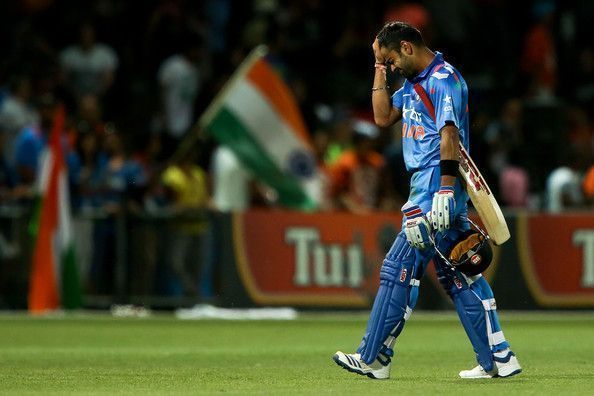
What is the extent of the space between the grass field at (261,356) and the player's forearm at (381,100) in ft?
5.92

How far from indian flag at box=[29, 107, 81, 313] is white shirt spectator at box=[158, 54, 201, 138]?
361 centimetres

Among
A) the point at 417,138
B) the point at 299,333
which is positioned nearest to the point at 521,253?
the point at 299,333

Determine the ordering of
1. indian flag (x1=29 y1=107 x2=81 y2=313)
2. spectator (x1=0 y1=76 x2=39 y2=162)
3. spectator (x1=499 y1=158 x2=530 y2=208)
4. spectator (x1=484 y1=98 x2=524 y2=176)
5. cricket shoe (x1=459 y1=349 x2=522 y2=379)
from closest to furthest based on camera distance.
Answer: cricket shoe (x1=459 y1=349 x2=522 y2=379) < indian flag (x1=29 y1=107 x2=81 y2=313) < spectator (x1=0 y1=76 x2=39 y2=162) < spectator (x1=499 y1=158 x2=530 y2=208) < spectator (x1=484 y1=98 x2=524 y2=176)

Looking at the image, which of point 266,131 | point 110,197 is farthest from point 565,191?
point 110,197

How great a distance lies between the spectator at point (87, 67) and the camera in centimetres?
2172

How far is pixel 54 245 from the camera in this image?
1869cm

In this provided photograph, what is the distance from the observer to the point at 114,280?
1905cm

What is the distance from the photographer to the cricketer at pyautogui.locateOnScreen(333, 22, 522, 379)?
10039mm

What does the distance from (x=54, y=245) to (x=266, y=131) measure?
336 cm

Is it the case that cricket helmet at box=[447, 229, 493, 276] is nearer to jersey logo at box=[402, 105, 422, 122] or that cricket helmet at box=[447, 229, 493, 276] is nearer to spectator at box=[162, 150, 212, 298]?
jersey logo at box=[402, 105, 422, 122]

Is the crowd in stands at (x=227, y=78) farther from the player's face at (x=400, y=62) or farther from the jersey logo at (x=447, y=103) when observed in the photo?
the jersey logo at (x=447, y=103)

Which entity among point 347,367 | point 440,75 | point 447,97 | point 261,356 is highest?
point 440,75

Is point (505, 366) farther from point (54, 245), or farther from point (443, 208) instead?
point (54, 245)

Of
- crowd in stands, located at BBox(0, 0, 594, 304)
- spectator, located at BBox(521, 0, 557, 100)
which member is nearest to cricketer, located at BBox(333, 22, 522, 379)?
crowd in stands, located at BBox(0, 0, 594, 304)
